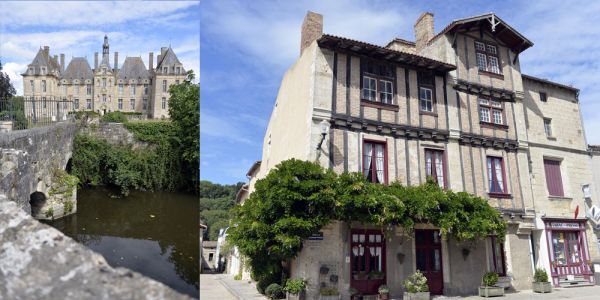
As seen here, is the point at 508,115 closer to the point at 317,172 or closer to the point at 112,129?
the point at 317,172

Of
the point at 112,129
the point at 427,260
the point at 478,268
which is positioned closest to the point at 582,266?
the point at 478,268

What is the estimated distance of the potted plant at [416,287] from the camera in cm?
952

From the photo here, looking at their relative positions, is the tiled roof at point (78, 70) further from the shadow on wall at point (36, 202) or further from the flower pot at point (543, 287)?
the flower pot at point (543, 287)

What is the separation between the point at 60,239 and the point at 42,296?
12.9 inches

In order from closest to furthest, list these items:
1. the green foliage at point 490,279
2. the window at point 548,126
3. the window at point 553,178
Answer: the green foliage at point 490,279
the window at point 553,178
the window at point 548,126

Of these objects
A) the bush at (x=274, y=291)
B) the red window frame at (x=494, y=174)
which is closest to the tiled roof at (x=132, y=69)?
the red window frame at (x=494, y=174)

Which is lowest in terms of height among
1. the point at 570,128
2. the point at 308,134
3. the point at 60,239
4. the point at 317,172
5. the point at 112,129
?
the point at 60,239

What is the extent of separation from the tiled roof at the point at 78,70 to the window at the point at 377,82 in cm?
5503

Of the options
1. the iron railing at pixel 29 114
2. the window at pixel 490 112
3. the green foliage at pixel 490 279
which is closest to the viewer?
the green foliage at pixel 490 279

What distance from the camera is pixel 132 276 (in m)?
2.08

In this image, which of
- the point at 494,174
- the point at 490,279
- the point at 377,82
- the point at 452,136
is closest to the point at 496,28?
the point at 452,136

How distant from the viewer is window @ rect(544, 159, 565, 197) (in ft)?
44.6

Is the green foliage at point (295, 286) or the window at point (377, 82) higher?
the window at point (377, 82)

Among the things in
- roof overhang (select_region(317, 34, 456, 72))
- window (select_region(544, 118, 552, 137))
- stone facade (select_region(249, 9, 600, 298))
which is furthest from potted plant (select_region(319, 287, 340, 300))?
window (select_region(544, 118, 552, 137))
